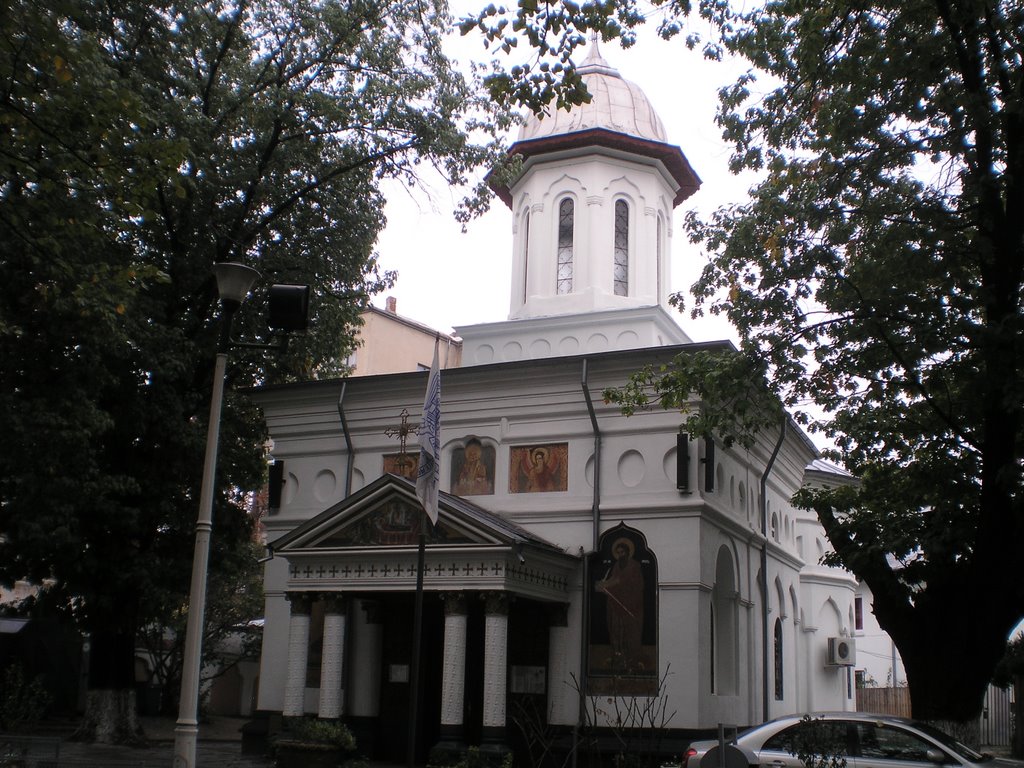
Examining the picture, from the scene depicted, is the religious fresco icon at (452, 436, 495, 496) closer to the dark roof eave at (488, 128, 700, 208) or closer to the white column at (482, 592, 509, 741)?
the white column at (482, 592, 509, 741)

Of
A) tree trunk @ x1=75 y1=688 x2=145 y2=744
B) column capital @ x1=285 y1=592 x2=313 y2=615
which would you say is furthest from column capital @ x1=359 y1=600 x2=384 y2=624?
tree trunk @ x1=75 y1=688 x2=145 y2=744

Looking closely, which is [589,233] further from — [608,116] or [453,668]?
[453,668]

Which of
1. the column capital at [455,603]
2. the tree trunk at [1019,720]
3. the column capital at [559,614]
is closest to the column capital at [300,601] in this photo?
the column capital at [455,603]

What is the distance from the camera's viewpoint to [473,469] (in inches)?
789

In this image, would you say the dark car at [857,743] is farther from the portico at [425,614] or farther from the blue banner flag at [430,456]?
the portico at [425,614]

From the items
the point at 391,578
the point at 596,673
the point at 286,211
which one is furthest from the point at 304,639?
the point at 286,211

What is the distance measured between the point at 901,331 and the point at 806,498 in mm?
3684

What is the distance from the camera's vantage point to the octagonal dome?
23625mm

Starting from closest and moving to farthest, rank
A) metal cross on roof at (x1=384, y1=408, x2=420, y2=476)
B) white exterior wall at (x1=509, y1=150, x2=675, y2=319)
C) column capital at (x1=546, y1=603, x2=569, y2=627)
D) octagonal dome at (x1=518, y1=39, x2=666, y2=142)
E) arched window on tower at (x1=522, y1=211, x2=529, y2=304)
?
1. column capital at (x1=546, y1=603, x2=569, y2=627)
2. metal cross on roof at (x1=384, y1=408, x2=420, y2=476)
3. white exterior wall at (x1=509, y1=150, x2=675, y2=319)
4. arched window on tower at (x1=522, y1=211, x2=529, y2=304)
5. octagonal dome at (x1=518, y1=39, x2=666, y2=142)

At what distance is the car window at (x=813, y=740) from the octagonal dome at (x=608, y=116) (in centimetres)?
1464

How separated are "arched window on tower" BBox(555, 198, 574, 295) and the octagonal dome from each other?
168 cm

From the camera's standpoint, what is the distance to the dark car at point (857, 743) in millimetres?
11492

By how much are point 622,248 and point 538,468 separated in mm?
6297

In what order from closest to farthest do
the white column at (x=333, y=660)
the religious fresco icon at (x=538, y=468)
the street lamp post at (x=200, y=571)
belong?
1. the street lamp post at (x=200, y=571)
2. the white column at (x=333, y=660)
3. the religious fresco icon at (x=538, y=468)
